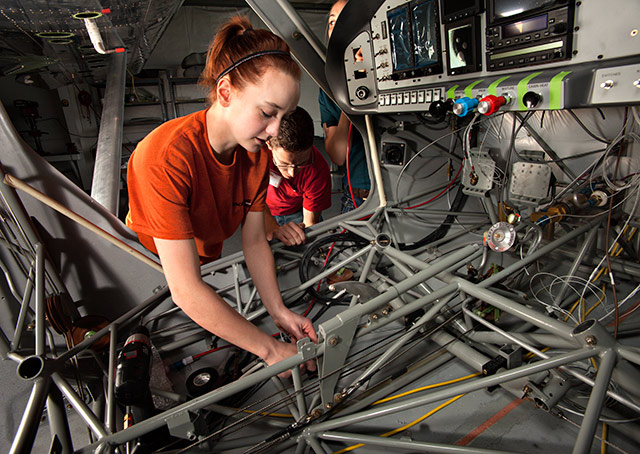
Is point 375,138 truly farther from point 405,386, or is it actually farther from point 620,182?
point 405,386

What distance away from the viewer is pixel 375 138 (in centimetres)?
230

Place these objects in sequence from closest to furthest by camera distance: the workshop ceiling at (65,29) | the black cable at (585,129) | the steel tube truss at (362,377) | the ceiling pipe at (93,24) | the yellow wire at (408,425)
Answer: the steel tube truss at (362,377) < the yellow wire at (408,425) < the black cable at (585,129) < the workshop ceiling at (65,29) < the ceiling pipe at (93,24)

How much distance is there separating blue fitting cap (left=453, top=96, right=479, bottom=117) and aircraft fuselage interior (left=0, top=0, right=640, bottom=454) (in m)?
0.01

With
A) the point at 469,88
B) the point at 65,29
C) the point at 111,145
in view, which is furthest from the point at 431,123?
the point at 65,29

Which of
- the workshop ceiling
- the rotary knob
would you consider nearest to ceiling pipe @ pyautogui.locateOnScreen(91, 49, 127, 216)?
the workshop ceiling

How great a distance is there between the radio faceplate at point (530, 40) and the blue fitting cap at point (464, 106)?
0.57 feet

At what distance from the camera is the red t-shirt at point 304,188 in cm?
204

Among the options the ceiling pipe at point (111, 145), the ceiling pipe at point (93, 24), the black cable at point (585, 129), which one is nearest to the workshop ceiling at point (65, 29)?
the ceiling pipe at point (93, 24)

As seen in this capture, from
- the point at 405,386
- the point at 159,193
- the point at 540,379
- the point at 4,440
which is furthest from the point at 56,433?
the point at 540,379

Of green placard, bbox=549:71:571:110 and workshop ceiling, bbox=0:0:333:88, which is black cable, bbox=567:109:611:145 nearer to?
green placard, bbox=549:71:571:110

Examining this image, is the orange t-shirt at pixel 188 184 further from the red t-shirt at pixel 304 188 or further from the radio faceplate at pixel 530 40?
the radio faceplate at pixel 530 40

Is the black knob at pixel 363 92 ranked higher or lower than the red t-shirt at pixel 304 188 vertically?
higher

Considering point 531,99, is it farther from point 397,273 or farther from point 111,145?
point 111,145

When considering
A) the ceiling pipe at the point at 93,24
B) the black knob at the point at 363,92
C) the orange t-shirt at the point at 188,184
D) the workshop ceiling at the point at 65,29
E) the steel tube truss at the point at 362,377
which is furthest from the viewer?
the black knob at the point at 363,92
